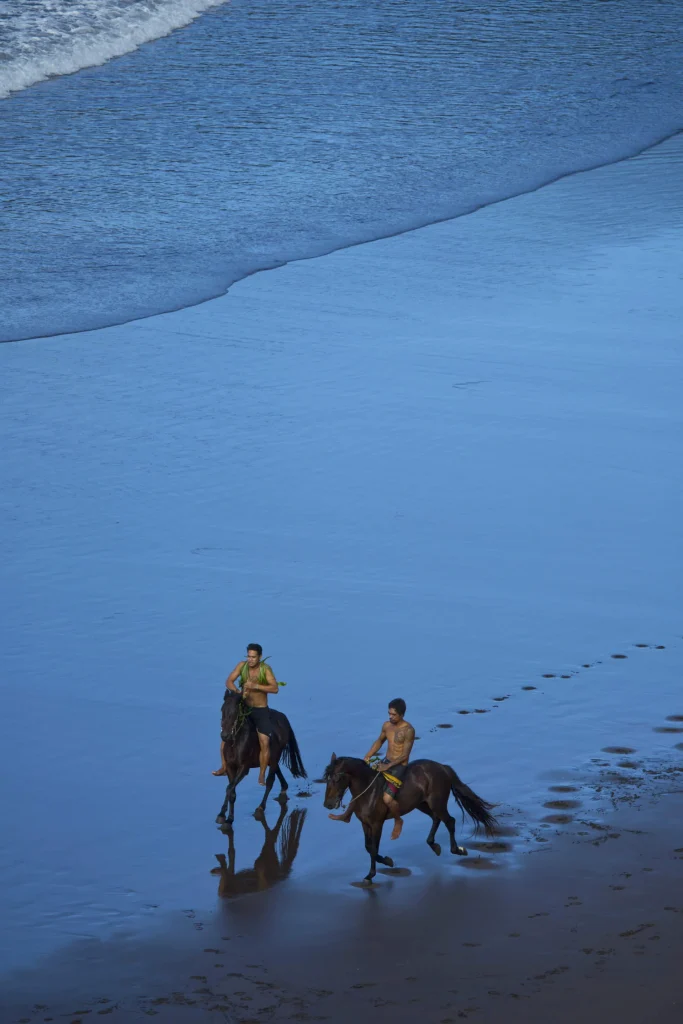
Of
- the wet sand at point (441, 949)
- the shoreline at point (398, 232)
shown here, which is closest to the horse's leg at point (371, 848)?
the wet sand at point (441, 949)

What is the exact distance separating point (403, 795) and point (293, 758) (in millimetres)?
1433

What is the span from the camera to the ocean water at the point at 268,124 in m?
25.1

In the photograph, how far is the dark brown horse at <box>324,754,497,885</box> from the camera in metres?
10.5

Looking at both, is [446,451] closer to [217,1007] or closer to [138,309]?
[138,309]

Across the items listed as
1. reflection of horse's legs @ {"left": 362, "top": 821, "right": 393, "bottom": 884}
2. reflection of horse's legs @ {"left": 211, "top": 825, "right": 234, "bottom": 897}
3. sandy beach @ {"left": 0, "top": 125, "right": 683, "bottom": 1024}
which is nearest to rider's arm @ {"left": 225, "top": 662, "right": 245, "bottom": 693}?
sandy beach @ {"left": 0, "top": 125, "right": 683, "bottom": 1024}

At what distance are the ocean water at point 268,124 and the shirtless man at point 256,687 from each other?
36.6 feet

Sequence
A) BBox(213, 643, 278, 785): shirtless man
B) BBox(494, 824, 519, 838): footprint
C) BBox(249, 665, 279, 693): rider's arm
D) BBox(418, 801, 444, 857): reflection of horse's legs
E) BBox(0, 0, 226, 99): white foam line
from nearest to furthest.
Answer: BBox(418, 801, 444, 857): reflection of horse's legs < BBox(494, 824, 519, 838): footprint < BBox(213, 643, 278, 785): shirtless man < BBox(249, 665, 279, 693): rider's arm < BBox(0, 0, 226, 99): white foam line

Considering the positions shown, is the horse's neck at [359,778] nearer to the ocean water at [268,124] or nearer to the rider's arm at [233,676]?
the rider's arm at [233,676]

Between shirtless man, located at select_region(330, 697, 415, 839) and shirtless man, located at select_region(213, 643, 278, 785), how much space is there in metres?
1.14

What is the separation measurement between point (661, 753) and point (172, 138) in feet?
72.9

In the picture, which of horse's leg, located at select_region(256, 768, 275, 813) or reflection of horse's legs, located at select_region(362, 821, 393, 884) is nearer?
reflection of horse's legs, located at select_region(362, 821, 393, 884)

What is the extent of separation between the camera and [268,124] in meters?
32.0

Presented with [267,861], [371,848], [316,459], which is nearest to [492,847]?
[371,848]

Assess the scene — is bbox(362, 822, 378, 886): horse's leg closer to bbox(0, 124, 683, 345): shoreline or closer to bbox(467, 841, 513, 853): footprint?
bbox(467, 841, 513, 853): footprint
